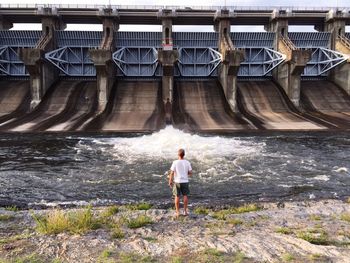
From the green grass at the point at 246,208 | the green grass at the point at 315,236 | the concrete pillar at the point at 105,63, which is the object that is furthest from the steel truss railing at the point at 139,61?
the green grass at the point at 315,236

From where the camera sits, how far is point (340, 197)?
1145 cm

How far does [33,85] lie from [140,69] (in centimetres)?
1208

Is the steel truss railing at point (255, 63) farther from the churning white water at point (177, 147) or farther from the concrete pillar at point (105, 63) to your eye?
the churning white water at point (177, 147)

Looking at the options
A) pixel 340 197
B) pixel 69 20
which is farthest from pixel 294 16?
pixel 340 197

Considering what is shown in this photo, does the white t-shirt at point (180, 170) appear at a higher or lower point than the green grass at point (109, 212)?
higher

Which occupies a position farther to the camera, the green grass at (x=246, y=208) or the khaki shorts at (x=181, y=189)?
the green grass at (x=246, y=208)

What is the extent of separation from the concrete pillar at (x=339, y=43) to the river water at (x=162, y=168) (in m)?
15.1

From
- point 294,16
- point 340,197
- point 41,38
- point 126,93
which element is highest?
point 294,16

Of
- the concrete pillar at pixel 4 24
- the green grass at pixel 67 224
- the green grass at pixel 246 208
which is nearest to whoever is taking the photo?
the green grass at pixel 67 224

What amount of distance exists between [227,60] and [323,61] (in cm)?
1297

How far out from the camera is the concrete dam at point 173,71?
3075 centimetres

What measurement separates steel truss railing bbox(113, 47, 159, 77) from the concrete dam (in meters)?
0.12

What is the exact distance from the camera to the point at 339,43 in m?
37.4

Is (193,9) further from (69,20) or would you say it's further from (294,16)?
(69,20)
